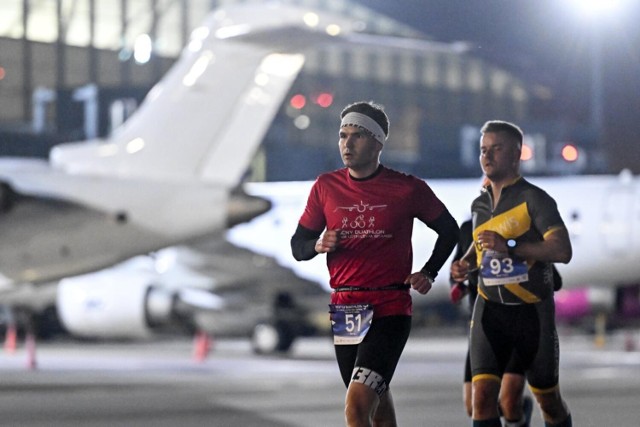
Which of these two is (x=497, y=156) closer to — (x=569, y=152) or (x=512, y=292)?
(x=512, y=292)

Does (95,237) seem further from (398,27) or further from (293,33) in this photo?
(398,27)

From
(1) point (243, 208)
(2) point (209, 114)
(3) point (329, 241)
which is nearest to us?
(3) point (329, 241)

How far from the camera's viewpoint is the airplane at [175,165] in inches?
675

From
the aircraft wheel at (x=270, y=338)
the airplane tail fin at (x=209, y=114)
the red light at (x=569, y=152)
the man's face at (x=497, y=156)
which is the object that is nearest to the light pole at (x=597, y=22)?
the red light at (x=569, y=152)

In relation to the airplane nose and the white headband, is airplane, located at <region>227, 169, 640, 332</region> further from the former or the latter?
the white headband

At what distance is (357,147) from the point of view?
7.12 meters

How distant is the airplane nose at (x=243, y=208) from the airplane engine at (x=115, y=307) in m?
5.53

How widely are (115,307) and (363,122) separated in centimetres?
1623

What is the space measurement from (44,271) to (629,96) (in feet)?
118

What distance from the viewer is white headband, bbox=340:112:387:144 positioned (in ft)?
23.5

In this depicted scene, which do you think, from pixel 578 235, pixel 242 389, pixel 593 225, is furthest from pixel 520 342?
pixel 578 235

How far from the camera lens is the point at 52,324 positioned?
31641 mm

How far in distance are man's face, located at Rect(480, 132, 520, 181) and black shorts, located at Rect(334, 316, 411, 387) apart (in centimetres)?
127

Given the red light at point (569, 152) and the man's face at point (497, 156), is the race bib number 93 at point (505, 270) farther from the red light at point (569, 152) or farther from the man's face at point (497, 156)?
the red light at point (569, 152)
